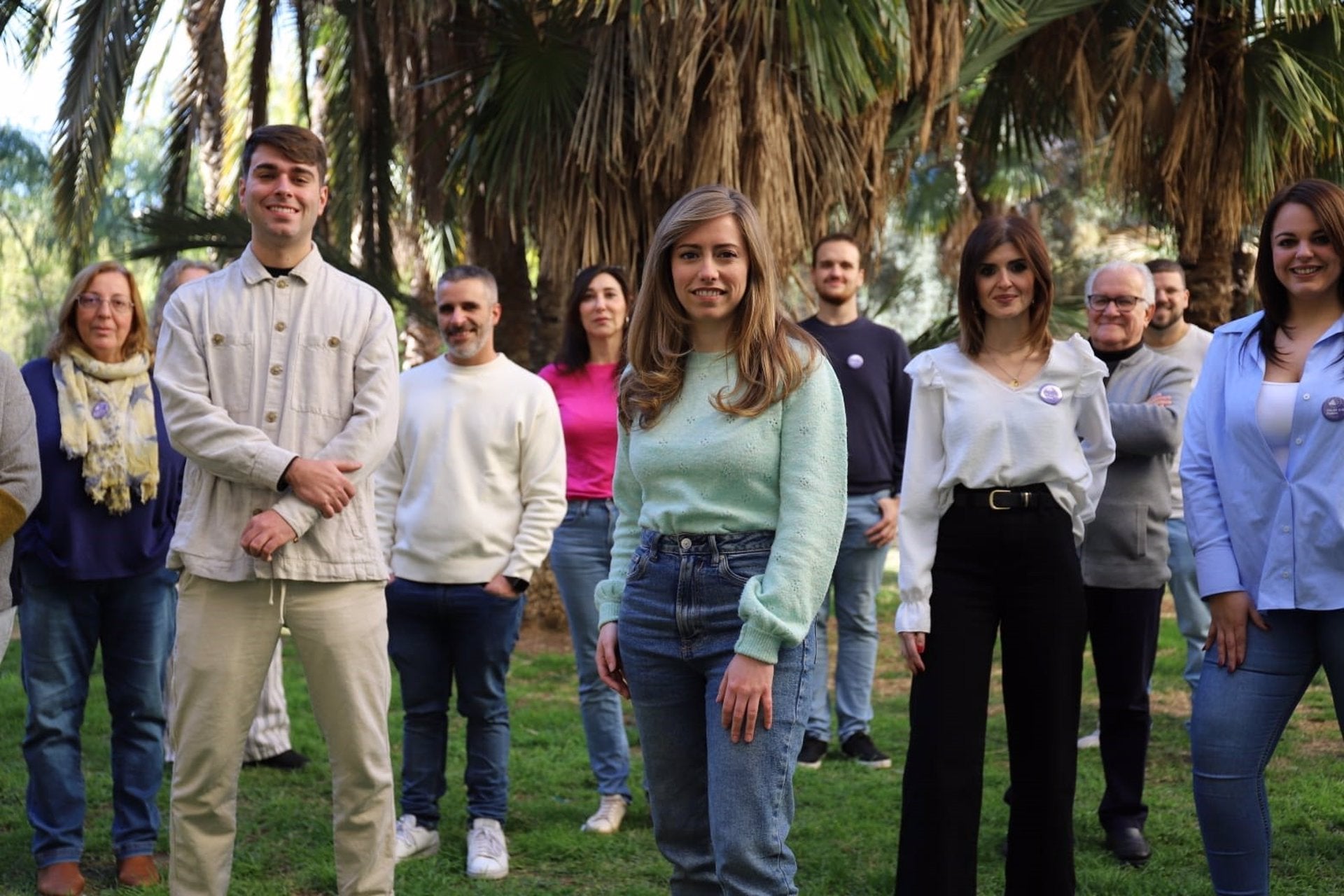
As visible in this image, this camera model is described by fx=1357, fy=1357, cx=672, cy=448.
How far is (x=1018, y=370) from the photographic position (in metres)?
3.95

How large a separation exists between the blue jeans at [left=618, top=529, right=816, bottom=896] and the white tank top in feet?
4.37

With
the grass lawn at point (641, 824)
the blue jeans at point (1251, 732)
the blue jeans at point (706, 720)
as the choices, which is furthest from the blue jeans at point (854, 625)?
the blue jeans at point (706, 720)

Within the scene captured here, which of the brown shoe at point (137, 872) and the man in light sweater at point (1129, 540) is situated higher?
the man in light sweater at point (1129, 540)

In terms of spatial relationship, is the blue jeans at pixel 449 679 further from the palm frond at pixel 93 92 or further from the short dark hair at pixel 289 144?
the palm frond at pixel 93 92

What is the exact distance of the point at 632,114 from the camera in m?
8.08

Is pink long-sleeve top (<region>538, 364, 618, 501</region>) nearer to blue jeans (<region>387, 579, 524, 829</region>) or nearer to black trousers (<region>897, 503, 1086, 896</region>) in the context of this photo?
blue jeans (<region>387, 579, 524, 829</region>)

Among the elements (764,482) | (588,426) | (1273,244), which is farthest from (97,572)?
(1273,244)

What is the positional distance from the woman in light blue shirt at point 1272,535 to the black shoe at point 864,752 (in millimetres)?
2961

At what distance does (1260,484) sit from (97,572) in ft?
11.9

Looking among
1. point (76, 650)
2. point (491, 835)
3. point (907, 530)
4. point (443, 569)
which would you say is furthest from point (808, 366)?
point (76, 650)

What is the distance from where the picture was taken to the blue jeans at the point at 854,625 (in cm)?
632

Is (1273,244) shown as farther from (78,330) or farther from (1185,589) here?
(78,330)

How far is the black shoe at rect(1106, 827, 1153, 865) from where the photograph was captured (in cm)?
467

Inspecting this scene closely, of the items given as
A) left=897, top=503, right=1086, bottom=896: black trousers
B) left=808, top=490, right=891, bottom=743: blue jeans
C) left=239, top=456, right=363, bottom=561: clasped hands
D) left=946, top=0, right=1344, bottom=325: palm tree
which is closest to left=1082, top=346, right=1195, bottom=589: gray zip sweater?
left=897, top=503, right=1086, bottom=896: black trousers
